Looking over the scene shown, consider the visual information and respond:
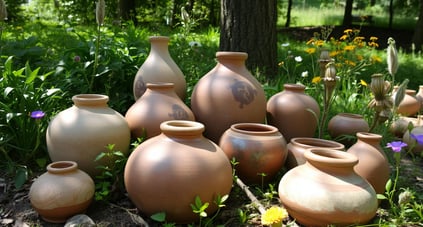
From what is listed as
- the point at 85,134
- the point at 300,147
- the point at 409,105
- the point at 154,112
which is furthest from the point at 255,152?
the point at 409,105

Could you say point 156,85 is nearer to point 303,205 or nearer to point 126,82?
point 126,82

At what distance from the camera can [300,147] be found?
86.0 inches

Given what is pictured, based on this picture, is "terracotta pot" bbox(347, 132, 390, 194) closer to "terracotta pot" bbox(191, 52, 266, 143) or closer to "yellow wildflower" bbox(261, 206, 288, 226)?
"terracotta pot" bbox(191, 52, 266, 143)

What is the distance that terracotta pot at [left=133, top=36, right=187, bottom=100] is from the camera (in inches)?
102

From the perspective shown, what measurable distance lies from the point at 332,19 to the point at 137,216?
17773 millimetres

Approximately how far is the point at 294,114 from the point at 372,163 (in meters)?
0.63

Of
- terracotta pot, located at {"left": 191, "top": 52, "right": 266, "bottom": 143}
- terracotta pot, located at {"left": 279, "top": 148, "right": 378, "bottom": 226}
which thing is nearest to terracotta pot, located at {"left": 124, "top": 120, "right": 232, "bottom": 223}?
terracotta pot, located at {"left": 279, "top": 148, "right": 378, "bottom": 226}

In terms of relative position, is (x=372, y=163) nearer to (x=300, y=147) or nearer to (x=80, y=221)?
(x=300, y=147)

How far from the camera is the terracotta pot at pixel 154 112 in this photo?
2.24 m

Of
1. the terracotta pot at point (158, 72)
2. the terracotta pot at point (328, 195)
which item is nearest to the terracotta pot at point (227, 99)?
the terracotta pot at point (158, 72)

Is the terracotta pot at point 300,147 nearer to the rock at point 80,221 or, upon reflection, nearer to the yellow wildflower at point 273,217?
the yellow wildflower at point 273,217

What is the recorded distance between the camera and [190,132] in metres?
1.82

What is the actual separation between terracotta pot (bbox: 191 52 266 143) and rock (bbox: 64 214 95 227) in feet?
3.01

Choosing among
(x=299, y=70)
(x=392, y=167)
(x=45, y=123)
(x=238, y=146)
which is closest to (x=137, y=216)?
(x=238, y=146)
